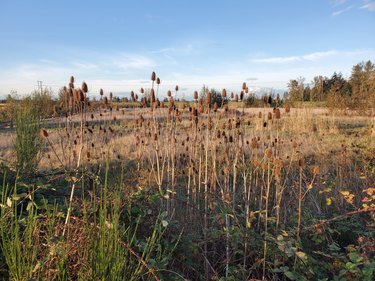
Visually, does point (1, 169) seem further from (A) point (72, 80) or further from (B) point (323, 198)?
(B) point (323, 198)

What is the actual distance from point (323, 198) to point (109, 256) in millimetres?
3009

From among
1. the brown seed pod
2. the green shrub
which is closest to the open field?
the brown seed pod

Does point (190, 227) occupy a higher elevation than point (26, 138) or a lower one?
lower

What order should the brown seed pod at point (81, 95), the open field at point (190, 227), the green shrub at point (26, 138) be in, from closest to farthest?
the open field at point (190, 227) < the brown seed pod at point (81, 95) < the green shrub at point (26, 138)

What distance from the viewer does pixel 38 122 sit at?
13.9ft

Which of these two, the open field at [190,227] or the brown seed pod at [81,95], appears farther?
the brown seed pod at [81,95]

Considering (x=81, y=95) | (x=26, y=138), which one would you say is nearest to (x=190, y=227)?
(x=81, y=95)

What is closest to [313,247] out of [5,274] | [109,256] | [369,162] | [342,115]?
[109,256]

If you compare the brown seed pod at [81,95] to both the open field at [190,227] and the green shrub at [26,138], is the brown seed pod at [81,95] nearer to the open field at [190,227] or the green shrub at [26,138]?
the open field at [190,227]

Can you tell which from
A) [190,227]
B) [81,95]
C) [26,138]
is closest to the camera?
[81,95]

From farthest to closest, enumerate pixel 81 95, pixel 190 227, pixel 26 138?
pixel 26 138 < pixel 190 227 < pixel 81 95

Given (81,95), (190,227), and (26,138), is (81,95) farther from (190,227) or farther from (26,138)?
(26,138)

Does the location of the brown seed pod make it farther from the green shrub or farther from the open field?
the green shrub

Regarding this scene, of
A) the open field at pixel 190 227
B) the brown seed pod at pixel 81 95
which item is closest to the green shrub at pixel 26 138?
the open field at pixel 190 227
